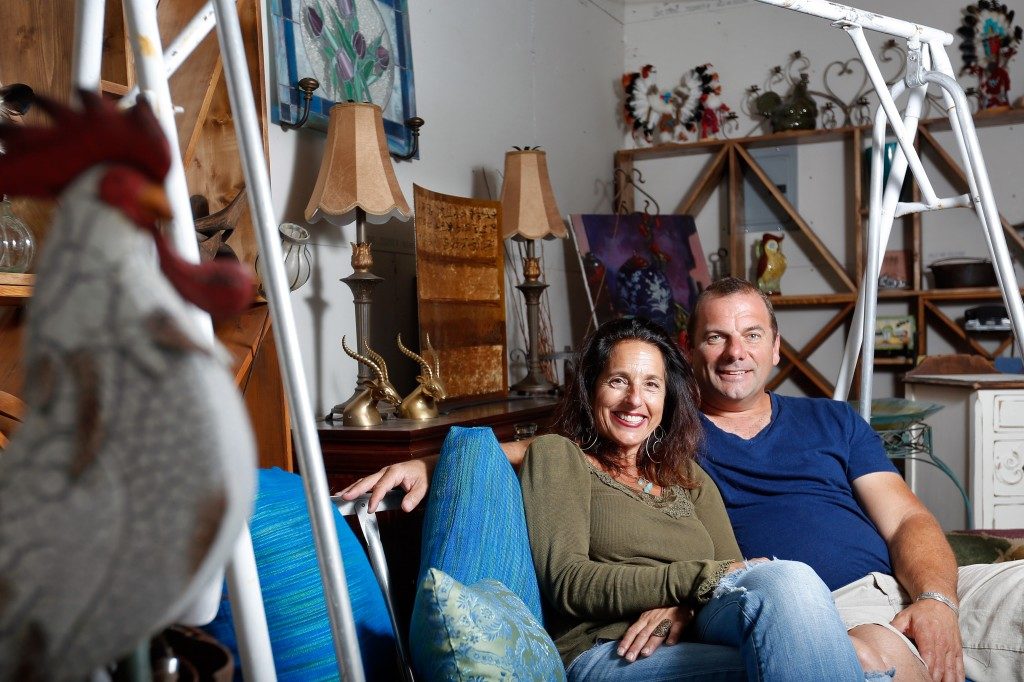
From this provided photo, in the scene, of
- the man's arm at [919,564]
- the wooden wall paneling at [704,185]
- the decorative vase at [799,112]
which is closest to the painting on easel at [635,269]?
the wooden wall paneling at [704,185]

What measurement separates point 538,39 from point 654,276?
1268 millimetres

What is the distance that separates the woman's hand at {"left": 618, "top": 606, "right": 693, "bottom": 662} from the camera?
1559mm

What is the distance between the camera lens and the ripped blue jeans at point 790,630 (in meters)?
1.36

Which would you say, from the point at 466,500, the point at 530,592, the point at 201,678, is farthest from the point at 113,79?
the point at 201,678

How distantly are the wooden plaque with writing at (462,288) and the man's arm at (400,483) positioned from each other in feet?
4.04

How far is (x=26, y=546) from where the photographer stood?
397 mm

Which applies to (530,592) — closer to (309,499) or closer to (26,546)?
(309,499)

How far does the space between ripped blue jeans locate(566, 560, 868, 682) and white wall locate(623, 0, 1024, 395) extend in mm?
3867

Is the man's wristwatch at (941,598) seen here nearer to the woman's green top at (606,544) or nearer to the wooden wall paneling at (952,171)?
the woman's green top at (606,544)

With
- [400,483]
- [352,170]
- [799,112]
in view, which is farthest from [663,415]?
[799,112]

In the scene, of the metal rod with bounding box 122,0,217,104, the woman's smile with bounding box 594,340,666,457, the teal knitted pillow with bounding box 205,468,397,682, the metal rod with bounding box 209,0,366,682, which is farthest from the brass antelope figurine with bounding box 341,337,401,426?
the metal rod with bounding box 209,0,366,682

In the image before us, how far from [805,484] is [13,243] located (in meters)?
1.62

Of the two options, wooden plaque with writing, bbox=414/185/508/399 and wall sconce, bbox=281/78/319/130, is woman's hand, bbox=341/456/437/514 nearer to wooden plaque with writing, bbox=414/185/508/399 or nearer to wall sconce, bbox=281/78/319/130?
wooden plaque with writing, bbox=414/185/508/399

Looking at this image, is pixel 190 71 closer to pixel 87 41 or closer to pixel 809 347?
pixel 87 41
